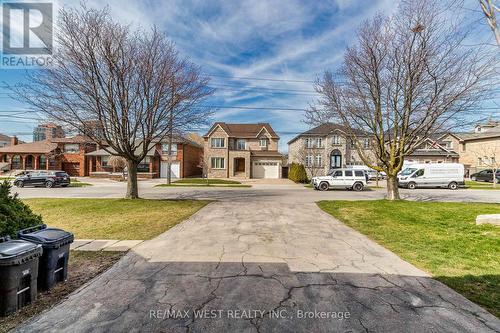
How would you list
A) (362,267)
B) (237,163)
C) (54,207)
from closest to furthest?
(362,267) < (54,207) < (237,163)

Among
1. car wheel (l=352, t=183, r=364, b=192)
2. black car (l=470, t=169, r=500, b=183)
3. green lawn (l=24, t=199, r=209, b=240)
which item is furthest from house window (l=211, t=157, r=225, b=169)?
black car (l=470, t=169, r=500, b=183)

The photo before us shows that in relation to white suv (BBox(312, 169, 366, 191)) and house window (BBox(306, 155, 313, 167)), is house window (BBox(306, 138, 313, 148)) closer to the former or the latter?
house window (BBox(306, 155, 313, 167))

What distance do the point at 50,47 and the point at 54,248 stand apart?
37.4 feet

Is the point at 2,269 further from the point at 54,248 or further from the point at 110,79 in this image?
the point at 110,79

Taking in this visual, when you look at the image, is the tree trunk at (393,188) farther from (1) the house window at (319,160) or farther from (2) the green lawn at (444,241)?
(1) the house window at (319,160)

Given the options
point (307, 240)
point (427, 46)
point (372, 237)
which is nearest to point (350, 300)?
point (307, 240)

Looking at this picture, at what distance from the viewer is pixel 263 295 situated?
3506mm

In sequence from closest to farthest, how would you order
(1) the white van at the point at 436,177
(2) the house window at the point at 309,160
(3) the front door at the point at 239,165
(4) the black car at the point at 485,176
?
1. (1) the white van at the point at 436,177
2. (4) the black car at the point at 485,176
3. (2) the house window at the point at 309,160
4. (3) the front door at the point at 239,165

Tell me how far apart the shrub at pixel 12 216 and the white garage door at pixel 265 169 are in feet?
108

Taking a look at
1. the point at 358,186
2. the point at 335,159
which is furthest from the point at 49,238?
the point at 335,159

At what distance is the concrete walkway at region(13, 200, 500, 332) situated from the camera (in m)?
2.84

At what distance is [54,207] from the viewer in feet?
36.9

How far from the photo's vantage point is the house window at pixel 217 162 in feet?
119

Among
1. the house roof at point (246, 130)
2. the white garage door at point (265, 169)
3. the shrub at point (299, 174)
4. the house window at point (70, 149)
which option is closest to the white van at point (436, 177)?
the shrub at point (299, 174)
